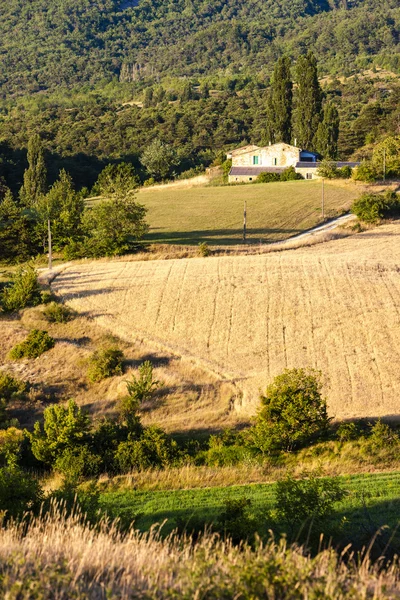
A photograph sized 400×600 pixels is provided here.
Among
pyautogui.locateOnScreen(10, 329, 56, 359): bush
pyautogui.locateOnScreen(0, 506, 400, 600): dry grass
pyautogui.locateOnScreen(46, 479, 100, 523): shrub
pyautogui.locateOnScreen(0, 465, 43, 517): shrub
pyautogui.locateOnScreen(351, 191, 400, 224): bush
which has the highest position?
pyautogui.locateOnScreen(351, 191, 400, 224): bush

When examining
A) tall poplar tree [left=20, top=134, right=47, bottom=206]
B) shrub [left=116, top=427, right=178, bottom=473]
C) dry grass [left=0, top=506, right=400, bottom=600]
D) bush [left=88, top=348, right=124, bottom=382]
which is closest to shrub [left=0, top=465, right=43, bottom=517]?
dry grass [left=0, top=506, right=400, bottom=600]

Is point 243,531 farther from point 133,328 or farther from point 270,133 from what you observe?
point 270,133

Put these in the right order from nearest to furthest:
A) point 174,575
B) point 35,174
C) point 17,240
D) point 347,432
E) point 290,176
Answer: point 174,575
point 347,432
point 17,240
point 290,176
point 35,174

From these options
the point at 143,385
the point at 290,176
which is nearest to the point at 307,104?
the point at 290,176

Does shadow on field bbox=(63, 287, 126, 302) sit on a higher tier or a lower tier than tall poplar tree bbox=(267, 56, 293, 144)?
lower

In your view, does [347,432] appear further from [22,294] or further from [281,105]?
[281,105]

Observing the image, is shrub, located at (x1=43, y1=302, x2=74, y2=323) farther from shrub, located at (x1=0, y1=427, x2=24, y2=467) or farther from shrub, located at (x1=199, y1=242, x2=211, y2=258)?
shrub, located at (x1=0, y1=427, x2=24, y2=467)

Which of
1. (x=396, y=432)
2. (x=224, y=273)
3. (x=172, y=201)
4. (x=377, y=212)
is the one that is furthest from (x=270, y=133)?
(x=396, y=432)

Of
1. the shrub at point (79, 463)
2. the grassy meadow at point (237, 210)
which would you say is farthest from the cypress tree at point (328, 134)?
the shrub at point (79, 463)
